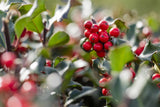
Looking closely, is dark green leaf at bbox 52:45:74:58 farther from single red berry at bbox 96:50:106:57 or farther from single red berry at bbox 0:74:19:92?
single red berry at bbox 96:50:106:57

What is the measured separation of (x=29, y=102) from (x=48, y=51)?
0.21 meters

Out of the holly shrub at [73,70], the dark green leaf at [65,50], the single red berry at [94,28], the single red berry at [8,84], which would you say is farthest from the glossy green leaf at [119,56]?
the single red berry at [94,28]

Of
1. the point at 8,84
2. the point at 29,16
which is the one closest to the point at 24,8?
the point at 29,16

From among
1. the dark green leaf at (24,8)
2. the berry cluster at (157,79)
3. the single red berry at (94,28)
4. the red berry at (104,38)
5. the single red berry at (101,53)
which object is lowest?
the berry cluster at (157,79)

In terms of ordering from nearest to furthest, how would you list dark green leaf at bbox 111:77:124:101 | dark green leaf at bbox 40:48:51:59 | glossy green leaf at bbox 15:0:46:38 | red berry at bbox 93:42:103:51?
dark green leaf at bbox 111:77:124:101 → dark green leaf at bbox 40:48:51:59 → glossy green leaf at bbox 15:0:46:38 → red berry at bbox 93:42:103:51

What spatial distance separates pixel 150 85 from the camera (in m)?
0.56

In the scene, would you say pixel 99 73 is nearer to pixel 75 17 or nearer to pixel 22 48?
pixel 22 48

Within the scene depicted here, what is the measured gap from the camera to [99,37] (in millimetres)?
947

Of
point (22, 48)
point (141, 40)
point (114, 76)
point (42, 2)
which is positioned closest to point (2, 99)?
point (114, 76)

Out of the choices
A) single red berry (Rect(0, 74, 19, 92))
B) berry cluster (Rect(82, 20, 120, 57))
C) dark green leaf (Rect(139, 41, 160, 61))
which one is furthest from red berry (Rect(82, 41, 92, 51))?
single red berry (Rect(0, 74, 19, 92))

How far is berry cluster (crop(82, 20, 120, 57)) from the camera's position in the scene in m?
0.92

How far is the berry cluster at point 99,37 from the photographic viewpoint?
923 millimetres

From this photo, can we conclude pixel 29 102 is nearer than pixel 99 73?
Yes

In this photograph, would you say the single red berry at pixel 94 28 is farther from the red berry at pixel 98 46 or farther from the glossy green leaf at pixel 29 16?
the glossy green leaf at pixel 29 16
